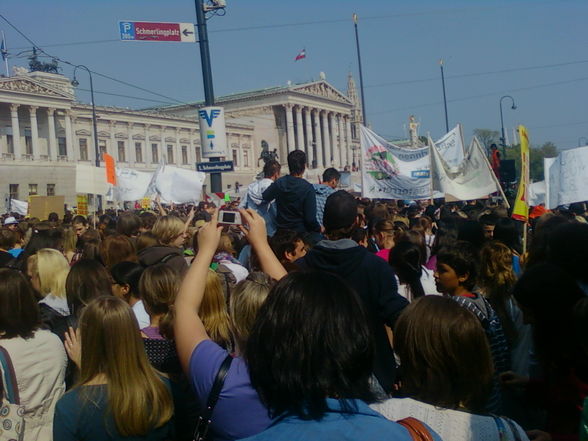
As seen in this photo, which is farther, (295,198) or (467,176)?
(467,176)

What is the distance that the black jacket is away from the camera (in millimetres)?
6012

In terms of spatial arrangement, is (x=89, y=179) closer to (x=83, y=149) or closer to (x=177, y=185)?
(x=177, y=185)

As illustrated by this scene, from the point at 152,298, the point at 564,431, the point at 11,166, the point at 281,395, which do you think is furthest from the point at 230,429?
the point at 11,166

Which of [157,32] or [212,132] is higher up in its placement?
[157,32]

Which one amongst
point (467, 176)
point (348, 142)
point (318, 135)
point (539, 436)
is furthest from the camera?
point (348, 142)

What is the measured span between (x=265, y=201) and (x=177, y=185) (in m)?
10.2

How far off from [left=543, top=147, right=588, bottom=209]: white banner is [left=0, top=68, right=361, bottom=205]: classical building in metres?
23.1

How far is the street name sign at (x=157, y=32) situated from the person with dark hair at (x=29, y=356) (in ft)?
26.9

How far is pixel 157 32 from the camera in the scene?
1108cm

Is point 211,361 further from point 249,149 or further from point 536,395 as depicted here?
point 249,149

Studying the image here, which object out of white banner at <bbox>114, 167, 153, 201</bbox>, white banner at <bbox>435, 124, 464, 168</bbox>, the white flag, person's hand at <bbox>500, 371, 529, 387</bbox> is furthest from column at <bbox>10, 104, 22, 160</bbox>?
person's hand at <bbox>500, 371, 529, 387</bbox>

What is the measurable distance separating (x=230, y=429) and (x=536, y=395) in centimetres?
147

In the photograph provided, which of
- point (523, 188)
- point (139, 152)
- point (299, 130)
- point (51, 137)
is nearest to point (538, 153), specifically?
point (299, 130)

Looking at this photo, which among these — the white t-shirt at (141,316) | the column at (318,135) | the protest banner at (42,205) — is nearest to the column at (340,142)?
the column at (318,135)
